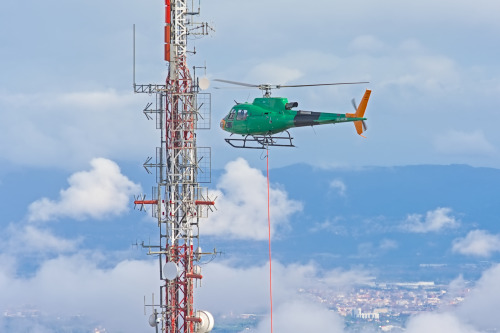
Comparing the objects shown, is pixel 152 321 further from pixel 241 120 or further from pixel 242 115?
pixel 242 115

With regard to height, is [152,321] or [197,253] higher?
[197,253]

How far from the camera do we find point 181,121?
75.9m

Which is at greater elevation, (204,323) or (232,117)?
(232,117)

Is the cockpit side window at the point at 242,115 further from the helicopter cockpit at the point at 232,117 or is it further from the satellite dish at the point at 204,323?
the satellite dish at the point at 204,323

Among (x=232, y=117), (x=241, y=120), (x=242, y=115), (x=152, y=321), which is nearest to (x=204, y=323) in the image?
(x=152, y=321)

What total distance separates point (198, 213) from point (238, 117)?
5.55 meters

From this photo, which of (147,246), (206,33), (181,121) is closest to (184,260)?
(147,246)

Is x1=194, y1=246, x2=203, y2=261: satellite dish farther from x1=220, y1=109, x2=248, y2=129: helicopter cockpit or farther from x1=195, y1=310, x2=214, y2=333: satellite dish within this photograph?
x1=220, y1=109, x2=248, y2=129: helicopter cockpit

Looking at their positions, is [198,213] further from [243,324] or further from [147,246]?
[243,324]

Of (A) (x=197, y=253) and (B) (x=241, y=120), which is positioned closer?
(A) (x=197, y=253)

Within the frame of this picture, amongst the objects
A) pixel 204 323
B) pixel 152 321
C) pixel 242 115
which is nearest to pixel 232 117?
pixel 242 115

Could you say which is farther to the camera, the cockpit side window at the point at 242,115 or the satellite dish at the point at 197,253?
the cockpit side window at the point at 242,115

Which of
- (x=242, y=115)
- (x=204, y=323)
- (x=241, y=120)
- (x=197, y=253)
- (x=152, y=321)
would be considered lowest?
(x=204, y=323)

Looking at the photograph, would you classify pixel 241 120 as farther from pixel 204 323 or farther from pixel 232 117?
pixel 204 323
